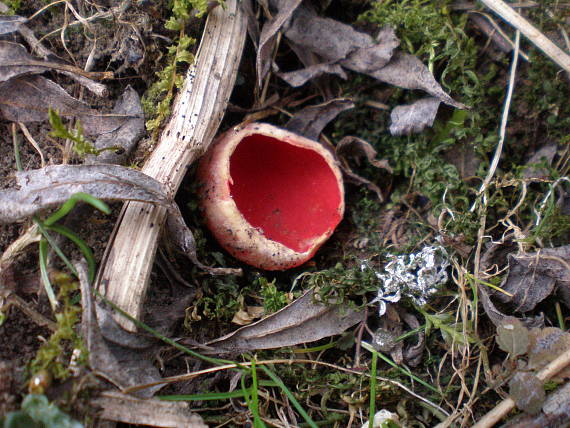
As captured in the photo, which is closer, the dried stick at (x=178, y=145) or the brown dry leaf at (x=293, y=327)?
the dried stick at (x=178, y=145)

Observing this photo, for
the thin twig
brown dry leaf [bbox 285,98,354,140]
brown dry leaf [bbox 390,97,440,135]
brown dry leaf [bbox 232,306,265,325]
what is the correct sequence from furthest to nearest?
brown dry leaf [bbox 285,98,354,140] < brown dry leaf [bbox 390,97,440,135] < the thin twig < brown dry leaf [bbox 232,306,265,325]

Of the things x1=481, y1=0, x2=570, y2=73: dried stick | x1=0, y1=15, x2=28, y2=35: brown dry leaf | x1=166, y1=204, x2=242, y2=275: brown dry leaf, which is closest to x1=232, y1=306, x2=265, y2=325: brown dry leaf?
x1=166, y1=204, x2=242, y2=275: brown dry leaf

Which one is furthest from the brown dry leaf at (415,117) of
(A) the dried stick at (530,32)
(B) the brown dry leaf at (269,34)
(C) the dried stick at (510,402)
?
(C) the dried stick at (510,402)

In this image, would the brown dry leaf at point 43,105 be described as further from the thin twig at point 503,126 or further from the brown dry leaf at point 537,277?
the brown dry leaf at point 537,277

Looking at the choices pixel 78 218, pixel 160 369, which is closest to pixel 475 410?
pixel 160 369

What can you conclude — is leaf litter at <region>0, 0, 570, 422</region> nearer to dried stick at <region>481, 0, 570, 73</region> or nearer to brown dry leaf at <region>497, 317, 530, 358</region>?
brown dry leaf at <region>497, 317, 530, 358</region>

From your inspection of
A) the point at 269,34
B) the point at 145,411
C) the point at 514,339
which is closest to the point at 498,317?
the point at 514,339
